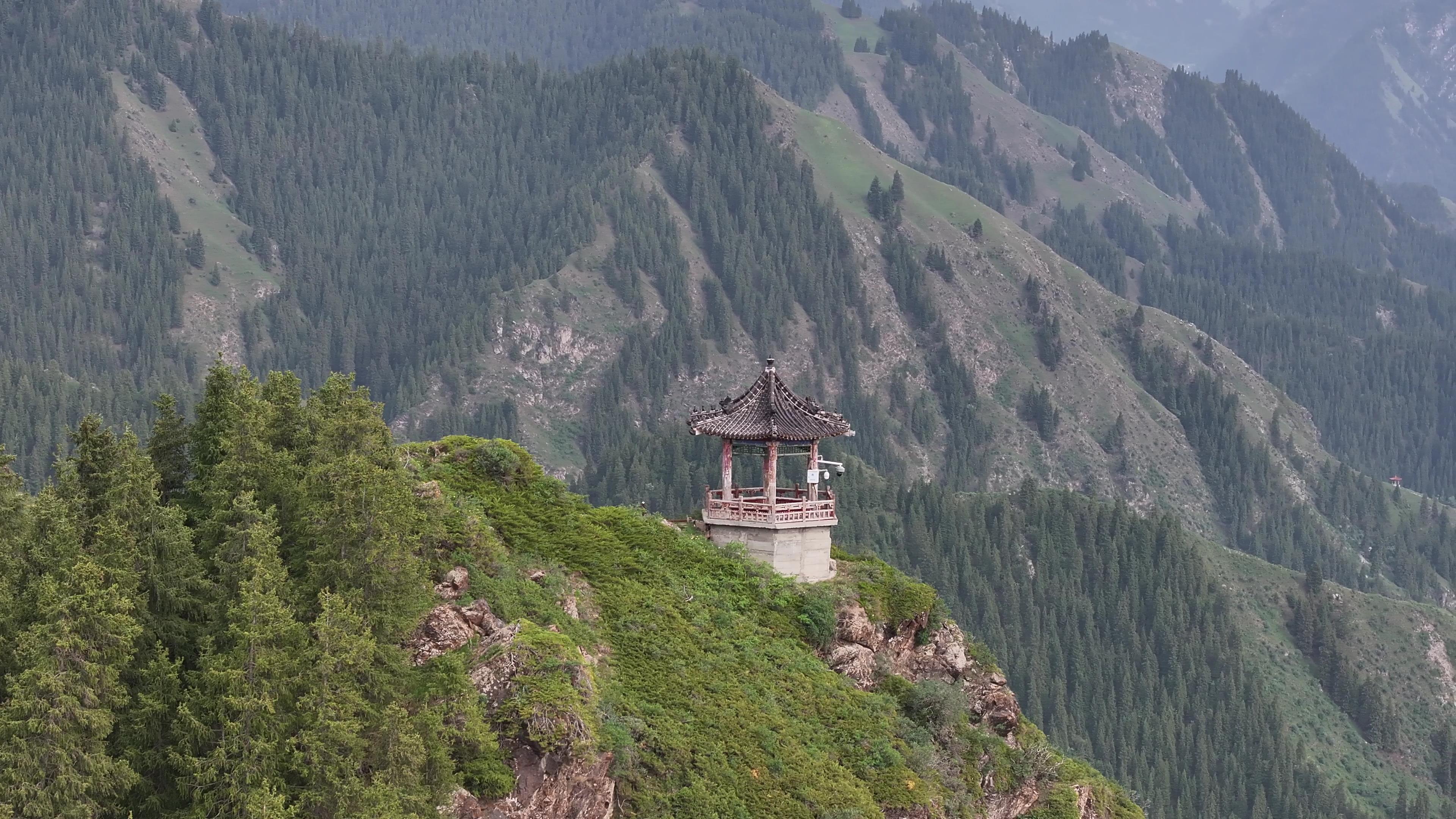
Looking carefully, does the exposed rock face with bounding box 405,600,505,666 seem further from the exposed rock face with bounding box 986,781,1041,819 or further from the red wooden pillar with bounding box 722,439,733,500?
the exposed rock face with bounding box 986,781,1041,819

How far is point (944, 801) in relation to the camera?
238 ft

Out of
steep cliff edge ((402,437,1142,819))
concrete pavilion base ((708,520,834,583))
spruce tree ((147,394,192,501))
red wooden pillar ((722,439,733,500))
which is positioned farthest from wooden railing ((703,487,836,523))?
spruce tree ((147,394,192,501))

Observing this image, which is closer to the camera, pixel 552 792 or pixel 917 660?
pixel 552 792

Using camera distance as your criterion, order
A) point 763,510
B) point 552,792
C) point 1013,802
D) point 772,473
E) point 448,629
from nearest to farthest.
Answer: point 552,792
point 448,629
point 1013,802
point 763,510
point 772,473

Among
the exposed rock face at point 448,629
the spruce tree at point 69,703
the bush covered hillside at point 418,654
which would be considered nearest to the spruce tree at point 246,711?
the bush covered hillside at point 418,654

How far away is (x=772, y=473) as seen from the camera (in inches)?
3369

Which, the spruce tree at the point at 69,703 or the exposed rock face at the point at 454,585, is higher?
the exposed rock face at the point at 454,585

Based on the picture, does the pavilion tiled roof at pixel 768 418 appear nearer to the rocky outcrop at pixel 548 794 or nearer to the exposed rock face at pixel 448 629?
the exposed rock face at pixel 448 629

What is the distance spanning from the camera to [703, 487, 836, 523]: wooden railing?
8412 cm

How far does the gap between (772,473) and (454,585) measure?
2201 centimetres

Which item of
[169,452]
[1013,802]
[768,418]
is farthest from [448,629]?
[1013,802]

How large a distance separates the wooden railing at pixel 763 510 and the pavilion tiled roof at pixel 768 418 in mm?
2758

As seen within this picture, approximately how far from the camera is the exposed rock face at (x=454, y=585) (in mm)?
66875

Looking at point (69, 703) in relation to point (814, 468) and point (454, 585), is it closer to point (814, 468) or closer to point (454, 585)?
point (454, 585)
